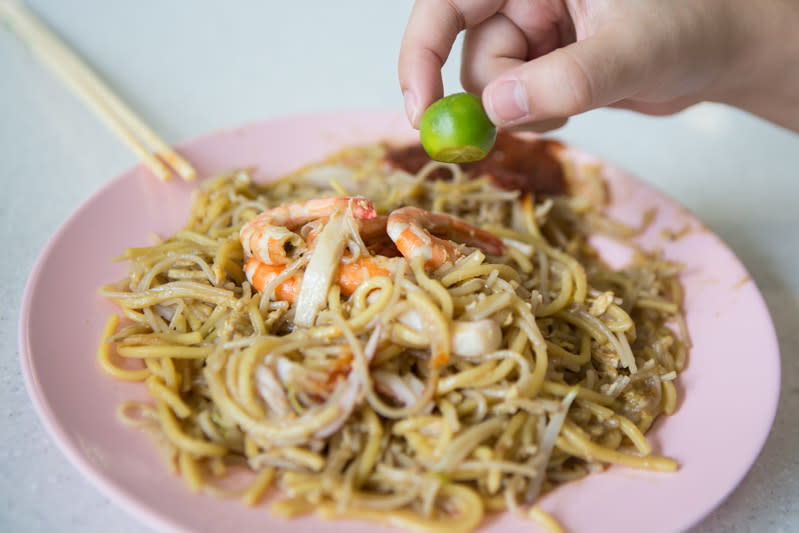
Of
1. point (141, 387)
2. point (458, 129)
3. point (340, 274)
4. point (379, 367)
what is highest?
point (458, 129)

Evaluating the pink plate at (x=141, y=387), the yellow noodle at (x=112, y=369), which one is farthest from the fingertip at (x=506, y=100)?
the yellow noodle at (x=112, y=369)

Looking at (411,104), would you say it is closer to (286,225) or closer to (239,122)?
(286,225)

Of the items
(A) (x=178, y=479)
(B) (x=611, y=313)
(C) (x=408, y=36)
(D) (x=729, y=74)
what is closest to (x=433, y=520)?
(A) (x=178, y=479)

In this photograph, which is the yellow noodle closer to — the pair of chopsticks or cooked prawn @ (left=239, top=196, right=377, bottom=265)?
cooked prawn @ (left=239, top=196, right=377, bottom=265)

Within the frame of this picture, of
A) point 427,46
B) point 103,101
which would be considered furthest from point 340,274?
point 103,101

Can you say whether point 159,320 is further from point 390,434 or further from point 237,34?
point 237,34

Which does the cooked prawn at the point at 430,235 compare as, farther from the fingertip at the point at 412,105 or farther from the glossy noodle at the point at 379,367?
the fingertip at the point at 412,105
